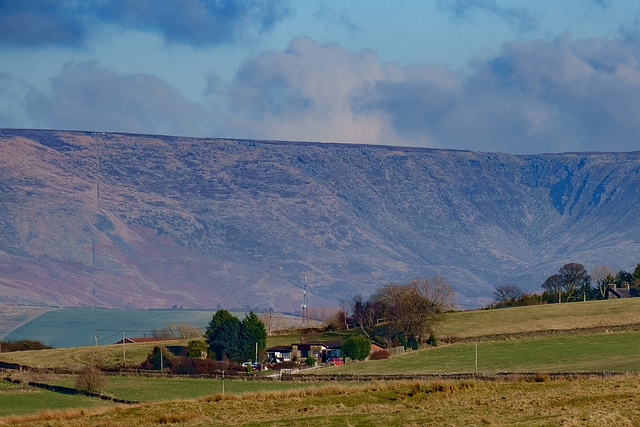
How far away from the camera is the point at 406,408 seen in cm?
4850

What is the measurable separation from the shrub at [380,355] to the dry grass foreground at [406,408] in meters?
54.4

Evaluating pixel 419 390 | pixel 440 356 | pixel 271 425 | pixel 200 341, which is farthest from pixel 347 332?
pixel 271 425

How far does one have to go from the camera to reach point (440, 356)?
106 m

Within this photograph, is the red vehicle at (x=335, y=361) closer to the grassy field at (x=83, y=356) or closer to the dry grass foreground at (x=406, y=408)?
the grassy field at (x=83, y=356)

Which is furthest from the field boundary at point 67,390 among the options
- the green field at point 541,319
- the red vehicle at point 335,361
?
the green field at point 541,319

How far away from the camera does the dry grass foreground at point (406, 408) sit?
43000 mm

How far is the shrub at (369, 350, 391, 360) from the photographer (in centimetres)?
11432

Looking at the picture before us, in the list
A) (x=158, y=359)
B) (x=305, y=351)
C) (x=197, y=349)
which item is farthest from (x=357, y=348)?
(x=158, y=359)

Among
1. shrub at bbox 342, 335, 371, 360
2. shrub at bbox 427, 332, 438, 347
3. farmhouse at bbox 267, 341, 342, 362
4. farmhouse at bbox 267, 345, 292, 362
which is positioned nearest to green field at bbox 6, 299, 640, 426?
shrub at bbox 427, 332, 438, 347

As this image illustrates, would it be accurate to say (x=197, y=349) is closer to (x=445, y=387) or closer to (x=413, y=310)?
(x=413, y=310)

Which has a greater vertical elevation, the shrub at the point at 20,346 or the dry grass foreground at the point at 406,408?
the shrub at the point at 20,346

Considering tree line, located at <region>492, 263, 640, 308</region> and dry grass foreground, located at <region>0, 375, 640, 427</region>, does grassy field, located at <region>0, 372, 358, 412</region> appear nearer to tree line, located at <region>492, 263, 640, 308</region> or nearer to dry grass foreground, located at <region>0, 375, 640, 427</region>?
dry grass foreground, located at <region>0, 375, 640, 427</region>

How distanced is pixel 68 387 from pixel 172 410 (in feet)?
113

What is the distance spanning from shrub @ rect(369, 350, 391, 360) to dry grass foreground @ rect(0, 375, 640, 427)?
54415 mm
